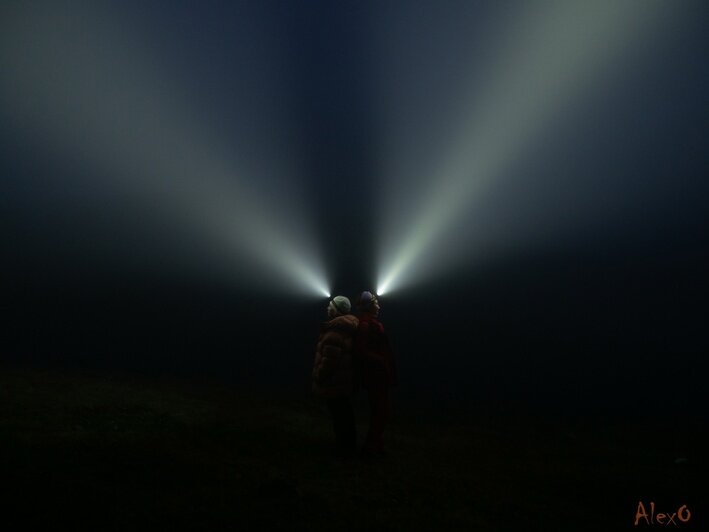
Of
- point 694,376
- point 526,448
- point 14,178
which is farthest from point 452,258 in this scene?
point 14,178

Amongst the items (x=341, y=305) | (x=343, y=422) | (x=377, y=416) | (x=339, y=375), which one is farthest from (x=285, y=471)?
(x=341, y=305)

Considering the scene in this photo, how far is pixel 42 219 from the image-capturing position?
2064 centimetres

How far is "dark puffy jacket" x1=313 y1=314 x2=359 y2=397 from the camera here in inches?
250

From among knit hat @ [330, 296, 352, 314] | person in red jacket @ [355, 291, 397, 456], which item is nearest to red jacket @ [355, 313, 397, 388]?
person in red jacket @ [355, 291, 397, 456]

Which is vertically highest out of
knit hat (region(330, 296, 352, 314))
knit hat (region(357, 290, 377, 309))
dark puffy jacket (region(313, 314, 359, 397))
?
knit hat (region(357, 290, 377, 309))

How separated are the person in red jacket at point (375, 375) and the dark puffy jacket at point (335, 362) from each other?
171mm

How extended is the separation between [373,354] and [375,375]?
287mm

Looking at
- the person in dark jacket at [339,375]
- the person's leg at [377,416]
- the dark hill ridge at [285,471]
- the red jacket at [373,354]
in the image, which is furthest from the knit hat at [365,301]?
the dark hill ridge at [285,471]

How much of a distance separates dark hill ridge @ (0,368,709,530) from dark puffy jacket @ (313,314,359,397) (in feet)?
2.93

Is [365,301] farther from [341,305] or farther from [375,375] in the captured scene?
[375,375]

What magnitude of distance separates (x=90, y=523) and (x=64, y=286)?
1749 cm

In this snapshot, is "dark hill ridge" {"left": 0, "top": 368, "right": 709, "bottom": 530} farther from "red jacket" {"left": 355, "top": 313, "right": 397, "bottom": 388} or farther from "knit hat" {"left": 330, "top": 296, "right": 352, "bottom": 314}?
"knit hat" {"left": 330, "top": 296, "right": 352, "bottom": 314}

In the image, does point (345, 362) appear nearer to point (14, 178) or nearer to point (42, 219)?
point (42, 219)

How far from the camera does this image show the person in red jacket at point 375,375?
6.53 meters
